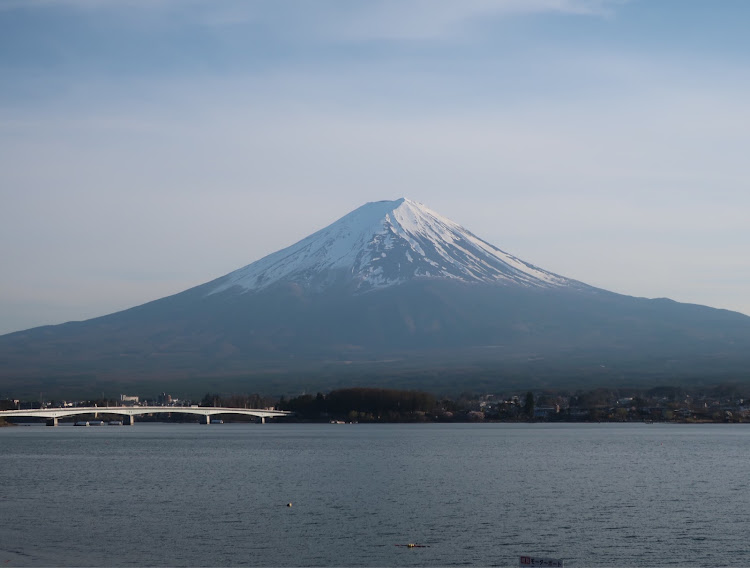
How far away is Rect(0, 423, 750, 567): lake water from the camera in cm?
2806

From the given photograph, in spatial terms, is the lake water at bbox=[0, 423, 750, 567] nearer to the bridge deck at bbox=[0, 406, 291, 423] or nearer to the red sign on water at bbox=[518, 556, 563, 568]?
the red sign on water at bbox=[518, 556, 563, 568]

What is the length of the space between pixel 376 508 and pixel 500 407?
314 ft

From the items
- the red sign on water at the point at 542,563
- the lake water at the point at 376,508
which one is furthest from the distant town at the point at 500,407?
the red sign on water at the point at 542,563

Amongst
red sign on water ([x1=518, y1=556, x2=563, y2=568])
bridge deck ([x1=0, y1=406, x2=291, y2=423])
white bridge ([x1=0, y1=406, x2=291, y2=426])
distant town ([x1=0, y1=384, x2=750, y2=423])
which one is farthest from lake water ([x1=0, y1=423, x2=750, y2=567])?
distant town ([x1=0, y1=384, x2=750, y2=423])

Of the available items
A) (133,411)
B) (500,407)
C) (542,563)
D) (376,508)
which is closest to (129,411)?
(133,411)

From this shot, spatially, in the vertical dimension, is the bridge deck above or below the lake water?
above

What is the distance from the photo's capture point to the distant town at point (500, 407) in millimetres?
123750

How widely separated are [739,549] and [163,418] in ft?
417

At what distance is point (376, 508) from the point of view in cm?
3659

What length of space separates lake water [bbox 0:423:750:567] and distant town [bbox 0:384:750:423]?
5937 centimetres

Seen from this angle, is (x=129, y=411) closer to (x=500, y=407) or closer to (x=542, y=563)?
(x=500, y=407)

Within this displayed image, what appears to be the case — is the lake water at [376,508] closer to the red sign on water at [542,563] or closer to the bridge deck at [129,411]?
the red sign on water at [542,563]

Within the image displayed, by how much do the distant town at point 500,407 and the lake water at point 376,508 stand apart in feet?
195

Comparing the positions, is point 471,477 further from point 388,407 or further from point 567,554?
point 388,407
